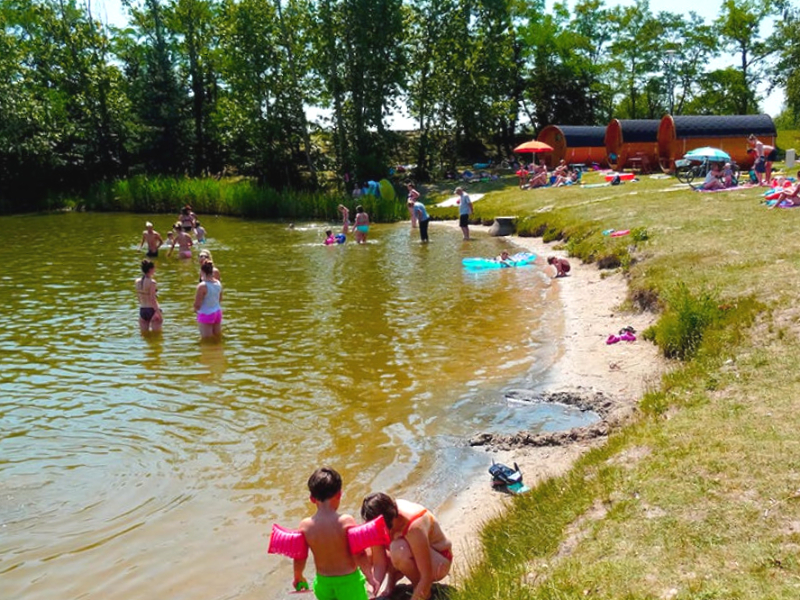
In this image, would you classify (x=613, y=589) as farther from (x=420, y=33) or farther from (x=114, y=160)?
(x=114, y=160)

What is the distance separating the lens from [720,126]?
34.8 meters

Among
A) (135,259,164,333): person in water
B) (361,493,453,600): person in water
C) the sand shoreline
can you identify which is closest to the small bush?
the sand shoreline

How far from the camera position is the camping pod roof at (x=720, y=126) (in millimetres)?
34500

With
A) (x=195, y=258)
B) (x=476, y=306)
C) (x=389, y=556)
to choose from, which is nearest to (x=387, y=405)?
(x=389, y=556)

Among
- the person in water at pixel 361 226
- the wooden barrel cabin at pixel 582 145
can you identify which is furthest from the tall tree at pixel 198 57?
the person in water at pixel 361 226

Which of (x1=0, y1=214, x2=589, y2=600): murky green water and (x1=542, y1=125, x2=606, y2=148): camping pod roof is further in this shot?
(x1=542, y1=125, x2=606, y2=148): camping pod roof

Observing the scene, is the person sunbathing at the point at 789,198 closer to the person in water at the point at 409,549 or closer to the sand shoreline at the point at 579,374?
the sand shoreline at the point at 579,374

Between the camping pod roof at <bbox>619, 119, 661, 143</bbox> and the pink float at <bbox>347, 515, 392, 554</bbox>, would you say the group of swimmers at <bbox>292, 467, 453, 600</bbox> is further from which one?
the camping pod roof at <bbox>619, 119, 661, 143</bbox>

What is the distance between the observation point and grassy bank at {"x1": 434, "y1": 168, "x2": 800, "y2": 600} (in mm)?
4484

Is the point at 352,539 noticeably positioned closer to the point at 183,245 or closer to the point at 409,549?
the point at 409,549

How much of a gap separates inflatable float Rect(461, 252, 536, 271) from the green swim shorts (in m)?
15.6

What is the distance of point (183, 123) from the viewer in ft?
166

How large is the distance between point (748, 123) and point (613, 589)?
119 feet

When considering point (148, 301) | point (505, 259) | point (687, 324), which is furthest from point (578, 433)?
point (505, 259)
